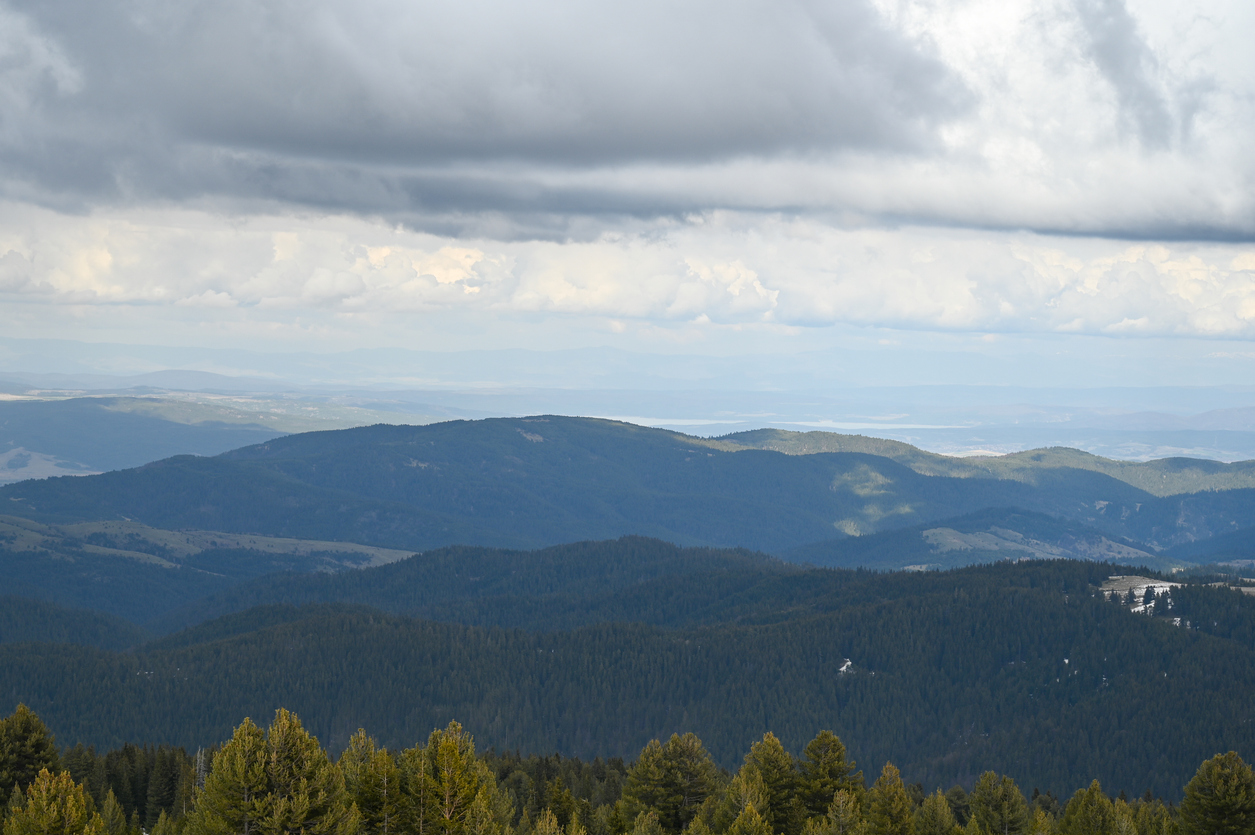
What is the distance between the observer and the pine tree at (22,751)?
93812 mm

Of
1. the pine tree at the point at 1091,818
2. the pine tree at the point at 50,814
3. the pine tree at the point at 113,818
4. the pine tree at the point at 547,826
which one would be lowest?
the pine tree at the point at 113,818

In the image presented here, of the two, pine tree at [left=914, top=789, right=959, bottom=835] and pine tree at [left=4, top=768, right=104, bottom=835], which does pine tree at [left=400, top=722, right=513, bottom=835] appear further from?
pine tree at [left=914, top=789, right=959, bottom=835]

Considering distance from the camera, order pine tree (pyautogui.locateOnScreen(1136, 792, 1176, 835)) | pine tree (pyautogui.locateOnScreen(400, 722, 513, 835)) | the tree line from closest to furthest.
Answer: the tree line < pine tree (pyautogui.locateOnScreen(400, 722, 513, 835)) < pine tree (pyautogui.locateOnScreen(1136, 792, 1176, 835))

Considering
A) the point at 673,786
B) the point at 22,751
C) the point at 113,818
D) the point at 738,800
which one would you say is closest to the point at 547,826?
the point at 738,800

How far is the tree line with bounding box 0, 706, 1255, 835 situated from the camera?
62500 mm

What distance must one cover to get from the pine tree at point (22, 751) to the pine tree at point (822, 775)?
5664 centimetres

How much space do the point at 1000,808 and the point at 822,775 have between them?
73.9ft

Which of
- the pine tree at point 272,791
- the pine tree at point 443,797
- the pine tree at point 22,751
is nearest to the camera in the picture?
the pine tree at point 272,791

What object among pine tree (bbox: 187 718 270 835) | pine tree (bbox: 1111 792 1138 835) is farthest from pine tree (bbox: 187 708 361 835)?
pine tree (bbox: 1111 792 1138 835)

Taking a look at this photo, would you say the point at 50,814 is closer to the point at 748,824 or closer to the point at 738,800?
the point at 748,824

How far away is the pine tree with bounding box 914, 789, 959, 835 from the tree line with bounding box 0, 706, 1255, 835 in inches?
5.2

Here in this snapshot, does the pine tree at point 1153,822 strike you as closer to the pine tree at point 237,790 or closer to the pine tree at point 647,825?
the pine tree at point 647,825

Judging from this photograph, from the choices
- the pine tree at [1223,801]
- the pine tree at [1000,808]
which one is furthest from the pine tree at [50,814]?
the pine tree at [1223,801]

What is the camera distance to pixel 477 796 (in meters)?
69.1
